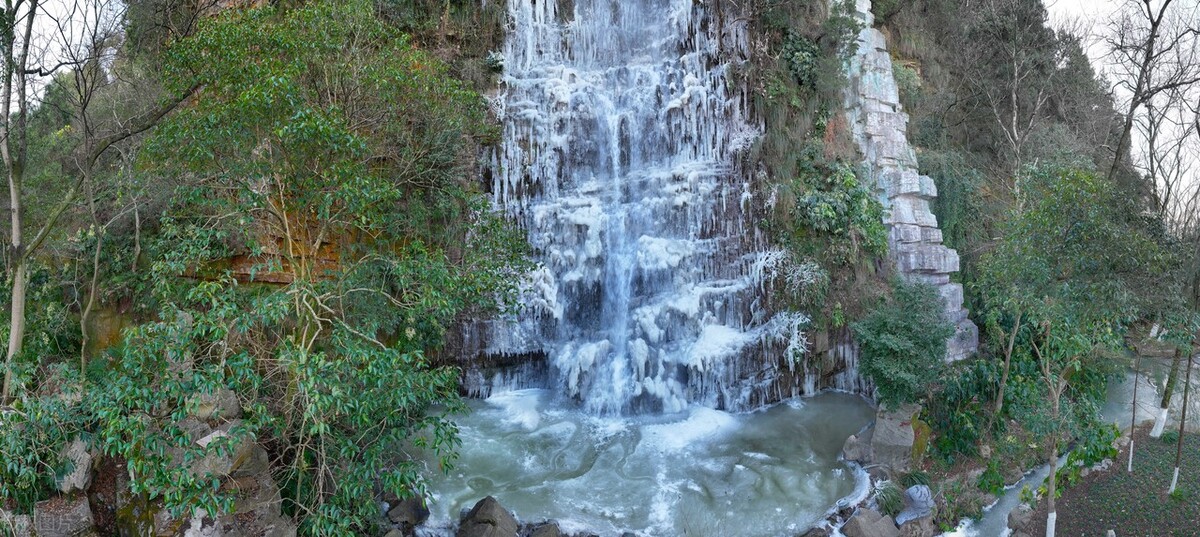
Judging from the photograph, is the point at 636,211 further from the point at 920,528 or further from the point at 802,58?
the point at 920,528

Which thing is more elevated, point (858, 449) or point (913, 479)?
point (858, 449)

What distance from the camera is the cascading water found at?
12547 millimetres

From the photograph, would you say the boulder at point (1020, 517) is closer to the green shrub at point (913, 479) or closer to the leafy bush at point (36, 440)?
the green shrub at point (913, 479)

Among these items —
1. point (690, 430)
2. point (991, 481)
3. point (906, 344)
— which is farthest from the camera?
point (690, 430)

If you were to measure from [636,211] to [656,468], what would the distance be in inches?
207

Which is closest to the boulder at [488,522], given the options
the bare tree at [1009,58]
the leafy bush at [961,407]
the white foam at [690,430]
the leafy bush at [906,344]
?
the white foam at [690,430]

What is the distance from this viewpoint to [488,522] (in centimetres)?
807

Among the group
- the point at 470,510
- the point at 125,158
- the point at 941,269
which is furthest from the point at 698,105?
the point at 125,158

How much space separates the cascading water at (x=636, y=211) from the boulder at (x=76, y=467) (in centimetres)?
636

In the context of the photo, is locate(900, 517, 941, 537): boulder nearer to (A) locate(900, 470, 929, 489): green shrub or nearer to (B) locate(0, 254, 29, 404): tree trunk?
(A) locate(900, 470, 929, 489): green shrub

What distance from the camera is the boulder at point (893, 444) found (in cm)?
1020

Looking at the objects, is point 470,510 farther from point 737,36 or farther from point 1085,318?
point 737,36

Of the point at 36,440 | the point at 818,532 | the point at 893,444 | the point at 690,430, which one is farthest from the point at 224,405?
the point at 893,444

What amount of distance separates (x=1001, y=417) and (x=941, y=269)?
3.39 m
